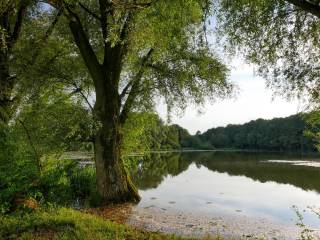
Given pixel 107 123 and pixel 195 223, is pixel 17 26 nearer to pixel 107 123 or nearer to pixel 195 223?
pixel 107 123

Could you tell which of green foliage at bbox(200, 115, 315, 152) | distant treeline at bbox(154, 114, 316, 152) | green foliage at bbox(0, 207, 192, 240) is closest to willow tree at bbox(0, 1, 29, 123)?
green foliage at bbox(0, 207, 192, 240)

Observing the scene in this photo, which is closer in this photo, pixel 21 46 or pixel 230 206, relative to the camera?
pixel 230 206

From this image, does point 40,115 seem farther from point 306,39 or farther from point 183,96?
point 306,39

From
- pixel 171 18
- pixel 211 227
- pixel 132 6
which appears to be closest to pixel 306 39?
pixel 171 18

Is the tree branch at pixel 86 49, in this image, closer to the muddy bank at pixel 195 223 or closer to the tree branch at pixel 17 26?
the tree branch at pixel 17 26

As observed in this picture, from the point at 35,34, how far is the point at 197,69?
7909 mm

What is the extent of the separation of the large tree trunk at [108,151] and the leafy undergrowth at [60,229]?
5.89 m

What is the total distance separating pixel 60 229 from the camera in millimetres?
8305

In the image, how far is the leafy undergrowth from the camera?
787cm

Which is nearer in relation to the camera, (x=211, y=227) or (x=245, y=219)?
(x=211, y=227)

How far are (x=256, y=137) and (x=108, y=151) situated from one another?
111m

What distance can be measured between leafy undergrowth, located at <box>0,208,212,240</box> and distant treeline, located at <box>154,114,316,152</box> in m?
68.5

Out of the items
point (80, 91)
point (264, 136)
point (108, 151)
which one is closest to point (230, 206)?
point (108, 151)

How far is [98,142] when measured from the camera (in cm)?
1586
